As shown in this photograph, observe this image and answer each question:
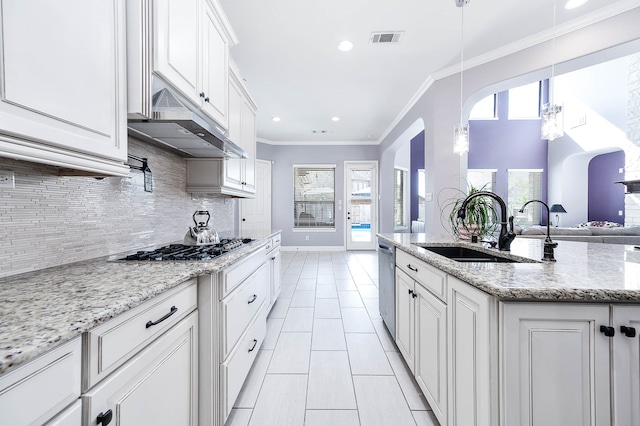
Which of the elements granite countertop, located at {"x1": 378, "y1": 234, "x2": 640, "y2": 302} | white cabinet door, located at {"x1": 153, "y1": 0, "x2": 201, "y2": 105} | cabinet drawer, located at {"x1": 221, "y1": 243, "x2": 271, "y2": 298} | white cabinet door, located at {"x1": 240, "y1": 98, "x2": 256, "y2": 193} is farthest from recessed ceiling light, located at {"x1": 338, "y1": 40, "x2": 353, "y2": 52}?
Answer: granite countertop, located at {"x1": 378, "y1": 234, "x2": 640, "y2": 302}

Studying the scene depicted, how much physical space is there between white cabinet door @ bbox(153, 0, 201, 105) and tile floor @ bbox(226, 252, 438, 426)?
1.82m

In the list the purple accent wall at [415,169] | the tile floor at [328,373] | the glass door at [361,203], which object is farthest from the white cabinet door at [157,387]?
the purple accent wall at [415,169]

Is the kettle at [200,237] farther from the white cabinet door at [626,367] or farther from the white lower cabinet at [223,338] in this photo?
the white cabinet door at [626,367]

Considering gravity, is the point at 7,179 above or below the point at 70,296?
above

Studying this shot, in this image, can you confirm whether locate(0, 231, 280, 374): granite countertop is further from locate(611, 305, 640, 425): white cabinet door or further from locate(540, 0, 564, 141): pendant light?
locate(540, 0, 564, 141): pendant light

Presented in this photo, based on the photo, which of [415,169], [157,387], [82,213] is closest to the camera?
[157,387]

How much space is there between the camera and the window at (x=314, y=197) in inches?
281

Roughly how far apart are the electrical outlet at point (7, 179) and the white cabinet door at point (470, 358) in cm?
175

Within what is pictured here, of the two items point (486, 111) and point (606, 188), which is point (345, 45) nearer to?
point (486, 111)

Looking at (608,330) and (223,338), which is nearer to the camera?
(608,330)

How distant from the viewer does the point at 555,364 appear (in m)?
0.85

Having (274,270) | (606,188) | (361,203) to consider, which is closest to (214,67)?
(274,270)

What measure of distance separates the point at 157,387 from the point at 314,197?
250 inches

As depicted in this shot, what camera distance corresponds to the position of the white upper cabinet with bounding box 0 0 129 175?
71cm
